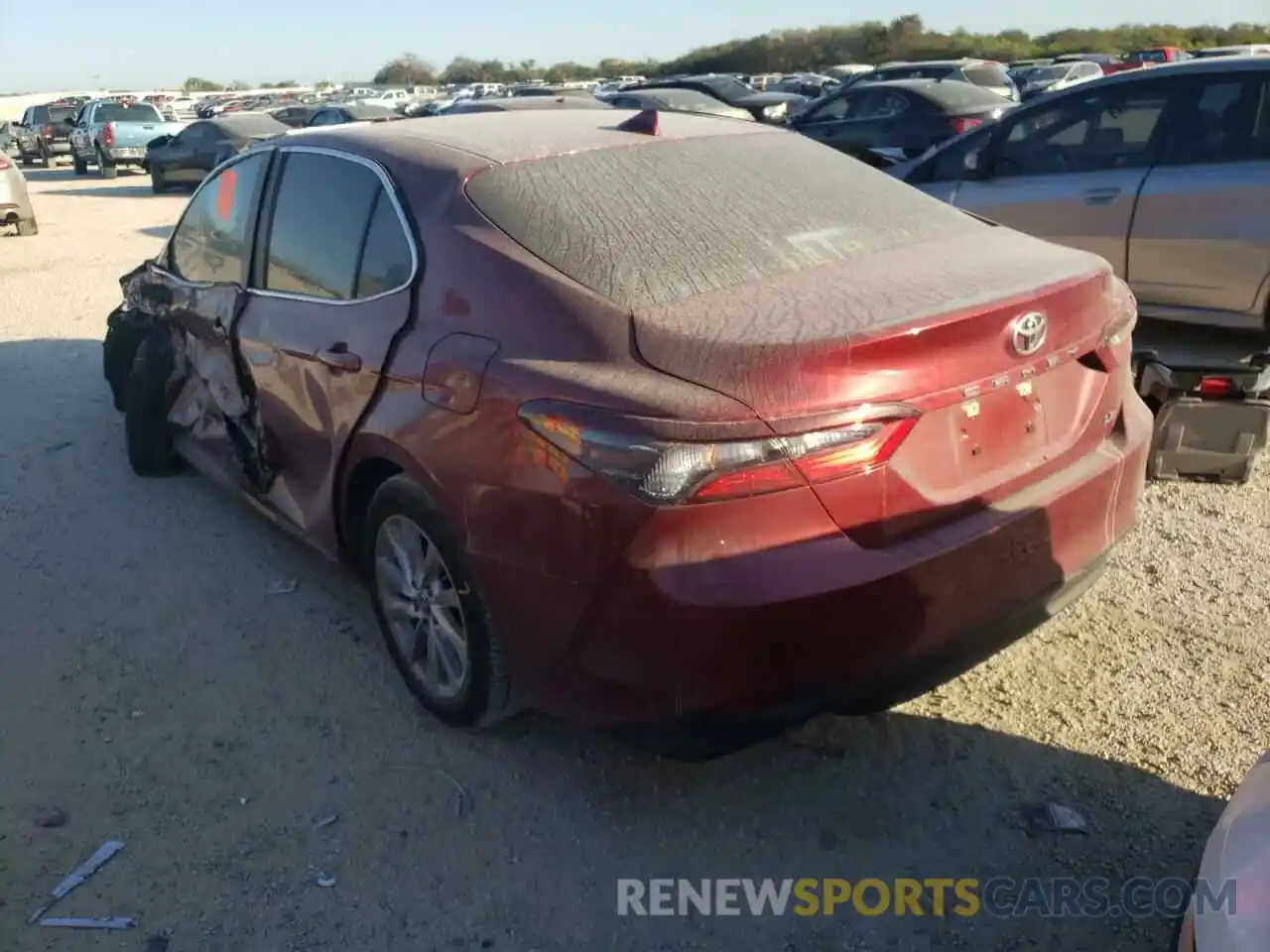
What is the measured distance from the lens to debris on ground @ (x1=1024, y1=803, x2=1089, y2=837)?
2.84m

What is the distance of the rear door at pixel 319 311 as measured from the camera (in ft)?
10.8

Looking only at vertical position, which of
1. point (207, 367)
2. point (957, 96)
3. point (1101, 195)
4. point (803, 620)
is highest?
point (957, 96)

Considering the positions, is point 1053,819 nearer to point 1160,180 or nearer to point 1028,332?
point 1028,332

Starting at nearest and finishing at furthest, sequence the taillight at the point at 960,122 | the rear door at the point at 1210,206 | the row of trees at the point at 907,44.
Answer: the rear door at the point at 1210,206, the taillight at the point at 960,122, the row of trees at the point at 907,44

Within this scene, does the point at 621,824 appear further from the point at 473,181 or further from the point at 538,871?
the point at 473,181

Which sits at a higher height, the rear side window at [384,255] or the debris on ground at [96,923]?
the rear side window at [384,255]

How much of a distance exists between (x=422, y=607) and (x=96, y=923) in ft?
3.78

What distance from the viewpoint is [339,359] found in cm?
338

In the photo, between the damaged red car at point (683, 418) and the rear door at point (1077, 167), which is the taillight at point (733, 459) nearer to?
the damaged red car at point (683, 418)

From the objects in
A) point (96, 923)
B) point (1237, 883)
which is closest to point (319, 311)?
point (96, 923)

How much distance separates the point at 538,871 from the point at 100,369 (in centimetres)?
640

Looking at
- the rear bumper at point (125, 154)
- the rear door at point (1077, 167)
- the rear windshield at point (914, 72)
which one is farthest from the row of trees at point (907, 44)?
the rear door at point (1077, 167)

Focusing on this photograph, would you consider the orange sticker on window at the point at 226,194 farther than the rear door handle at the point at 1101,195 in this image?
No

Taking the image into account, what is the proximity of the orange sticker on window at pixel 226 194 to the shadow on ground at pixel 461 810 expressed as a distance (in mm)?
1704
